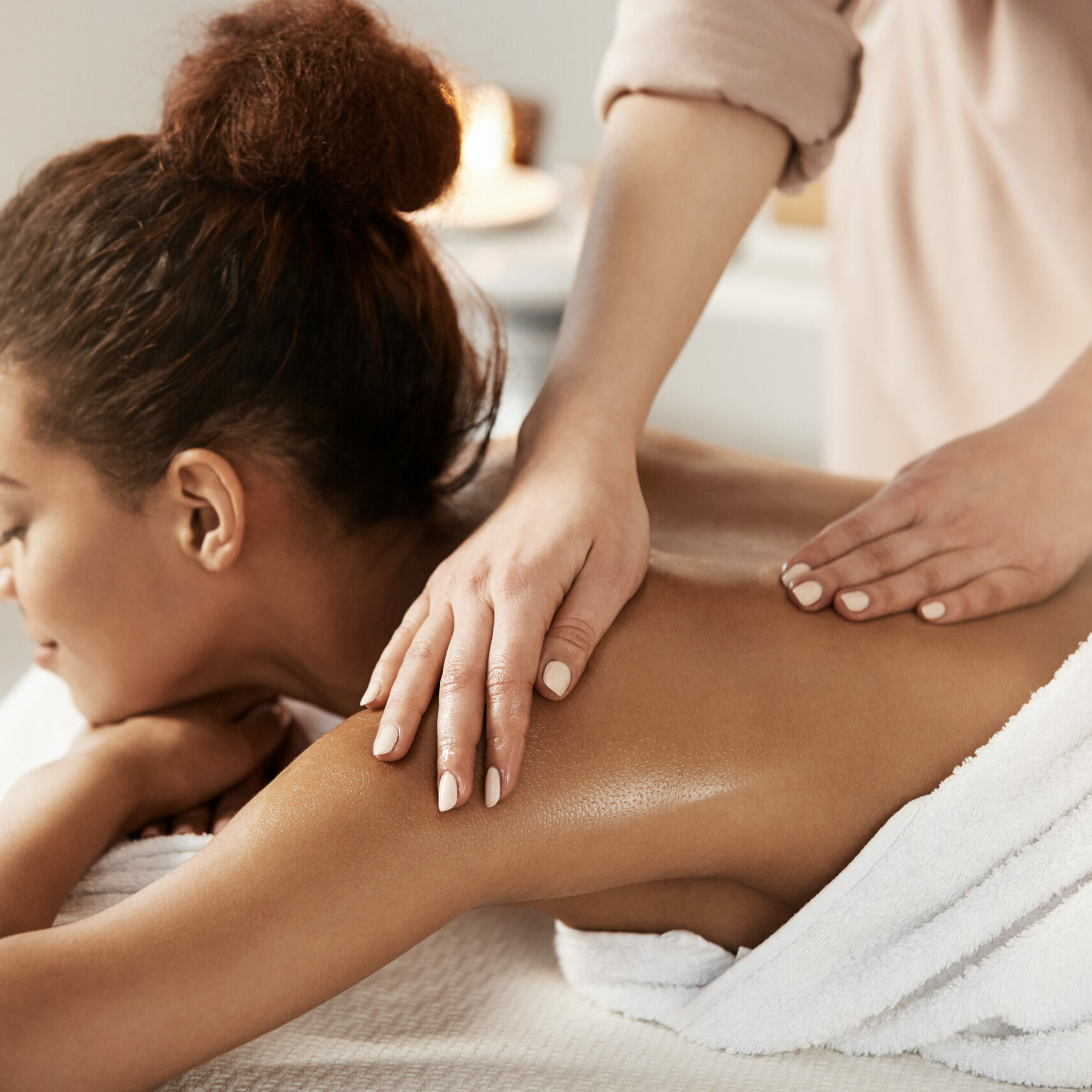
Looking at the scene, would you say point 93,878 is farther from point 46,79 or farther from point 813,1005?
point 46,79

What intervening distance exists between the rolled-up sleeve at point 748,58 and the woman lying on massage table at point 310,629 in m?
0.26

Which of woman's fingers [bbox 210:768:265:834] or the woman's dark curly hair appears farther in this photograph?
woman's fingers [bbox 210:768:265:834]

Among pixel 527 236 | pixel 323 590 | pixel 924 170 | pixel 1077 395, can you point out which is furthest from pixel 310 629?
pixel 527 236

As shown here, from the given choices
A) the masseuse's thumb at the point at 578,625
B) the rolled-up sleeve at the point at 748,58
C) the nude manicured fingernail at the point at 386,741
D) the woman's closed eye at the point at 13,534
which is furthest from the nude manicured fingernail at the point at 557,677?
the rolled-up sleeve at the point at 748,58

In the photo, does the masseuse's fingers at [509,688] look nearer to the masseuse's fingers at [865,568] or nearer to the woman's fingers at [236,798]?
the masseuse's fingers at [865,568]

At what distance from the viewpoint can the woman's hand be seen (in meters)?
1.01

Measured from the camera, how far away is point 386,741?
29.6 inches

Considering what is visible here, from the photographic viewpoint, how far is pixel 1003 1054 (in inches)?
32.9

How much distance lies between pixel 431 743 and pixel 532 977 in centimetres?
32

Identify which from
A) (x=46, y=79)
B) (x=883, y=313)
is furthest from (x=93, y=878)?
(x=46, y=79)

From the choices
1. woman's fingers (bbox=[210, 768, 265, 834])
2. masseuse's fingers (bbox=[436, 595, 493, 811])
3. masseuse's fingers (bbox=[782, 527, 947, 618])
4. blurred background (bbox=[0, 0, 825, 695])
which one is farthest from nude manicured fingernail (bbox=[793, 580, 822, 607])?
blurred background (bbox=[0, 0, 825, 695])

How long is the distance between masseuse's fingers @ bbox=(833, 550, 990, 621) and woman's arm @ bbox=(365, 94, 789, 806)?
0.16 m

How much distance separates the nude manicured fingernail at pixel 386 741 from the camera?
751mm

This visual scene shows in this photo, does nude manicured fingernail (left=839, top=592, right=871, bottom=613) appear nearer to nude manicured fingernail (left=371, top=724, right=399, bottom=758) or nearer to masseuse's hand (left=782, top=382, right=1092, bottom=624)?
masseuse's hand (left=782, top=382, right=1092, bottom=624)
